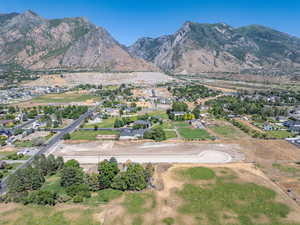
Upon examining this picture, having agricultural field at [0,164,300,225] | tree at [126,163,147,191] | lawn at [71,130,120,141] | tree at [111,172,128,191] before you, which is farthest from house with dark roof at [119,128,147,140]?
tree at [111,172,128,191]

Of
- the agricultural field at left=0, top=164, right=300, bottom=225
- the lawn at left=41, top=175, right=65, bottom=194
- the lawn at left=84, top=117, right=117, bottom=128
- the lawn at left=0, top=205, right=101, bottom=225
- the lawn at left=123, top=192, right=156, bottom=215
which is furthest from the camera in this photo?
the lawn at left=84, top=117, right=117, bottom=128

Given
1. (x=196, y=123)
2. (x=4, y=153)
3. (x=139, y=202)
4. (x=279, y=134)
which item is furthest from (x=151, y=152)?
(x=279, y=134)

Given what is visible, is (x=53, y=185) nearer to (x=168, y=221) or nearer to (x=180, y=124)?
(x=168, y=221)

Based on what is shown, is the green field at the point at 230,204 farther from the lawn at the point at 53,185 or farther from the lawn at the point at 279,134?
the lawn at the point at 279,134

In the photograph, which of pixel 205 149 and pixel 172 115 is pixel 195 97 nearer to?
pixel 172 115

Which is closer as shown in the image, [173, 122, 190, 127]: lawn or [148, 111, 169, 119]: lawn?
[173, 122, 190, 127]: lawn

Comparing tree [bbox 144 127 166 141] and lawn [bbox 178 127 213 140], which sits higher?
tree [bbox 144 127 166 141]

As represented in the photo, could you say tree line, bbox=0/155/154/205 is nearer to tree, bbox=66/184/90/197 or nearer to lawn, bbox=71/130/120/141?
tree, bbox=66/184/90/197
